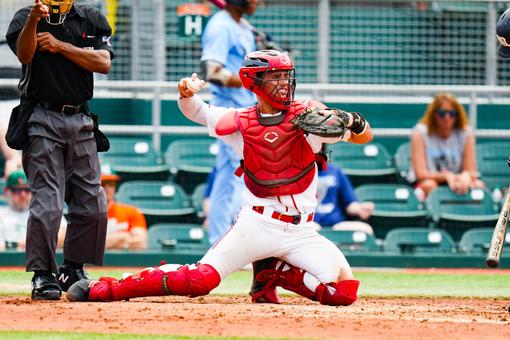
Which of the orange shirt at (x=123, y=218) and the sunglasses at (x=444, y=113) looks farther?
the sunglasses at (x=444, y=113)

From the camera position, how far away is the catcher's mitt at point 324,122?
244 inches

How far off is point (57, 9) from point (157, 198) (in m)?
4.41

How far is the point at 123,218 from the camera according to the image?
1040cm

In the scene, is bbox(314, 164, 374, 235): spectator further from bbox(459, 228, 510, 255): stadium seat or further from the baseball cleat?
the baseball cleat

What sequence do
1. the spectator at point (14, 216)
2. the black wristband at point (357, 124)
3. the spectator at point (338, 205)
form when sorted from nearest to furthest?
the black wristband at point (357, 124), the spectator at point (14, 216), the spectator at point (338, 205)

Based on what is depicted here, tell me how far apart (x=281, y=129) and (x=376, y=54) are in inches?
219

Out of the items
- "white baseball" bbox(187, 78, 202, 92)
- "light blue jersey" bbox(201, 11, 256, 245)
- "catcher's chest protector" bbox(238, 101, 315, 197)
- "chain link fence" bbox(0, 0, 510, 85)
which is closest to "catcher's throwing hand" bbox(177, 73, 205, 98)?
"white baseball" bbox(187, 78, 202, 92)

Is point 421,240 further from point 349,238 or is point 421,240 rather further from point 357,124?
point 357,124

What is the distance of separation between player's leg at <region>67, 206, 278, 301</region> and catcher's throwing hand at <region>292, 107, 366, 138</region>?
66 centimetres

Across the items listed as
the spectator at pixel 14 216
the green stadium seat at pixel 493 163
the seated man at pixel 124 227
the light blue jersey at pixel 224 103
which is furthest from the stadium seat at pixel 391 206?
the spectator at pixel 14 216

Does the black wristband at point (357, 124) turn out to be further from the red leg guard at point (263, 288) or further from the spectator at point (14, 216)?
the spectator at point (14, 216)

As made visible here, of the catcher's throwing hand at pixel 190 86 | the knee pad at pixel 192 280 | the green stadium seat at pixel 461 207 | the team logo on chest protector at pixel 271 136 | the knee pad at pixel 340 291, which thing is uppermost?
the catcher's throwing hand at pixel 190 86

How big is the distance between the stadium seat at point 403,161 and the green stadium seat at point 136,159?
7.58 feet

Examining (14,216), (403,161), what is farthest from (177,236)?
(403,161)
